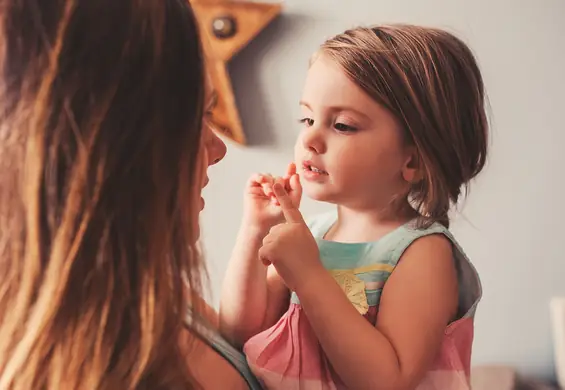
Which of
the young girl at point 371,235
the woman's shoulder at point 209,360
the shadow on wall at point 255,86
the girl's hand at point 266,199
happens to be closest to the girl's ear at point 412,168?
the young girl at point 371,235

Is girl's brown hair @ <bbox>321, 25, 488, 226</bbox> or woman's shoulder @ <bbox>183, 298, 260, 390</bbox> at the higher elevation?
Answer: girl's brown hair @ <bbox>321, 25, 488, 226</bbox>

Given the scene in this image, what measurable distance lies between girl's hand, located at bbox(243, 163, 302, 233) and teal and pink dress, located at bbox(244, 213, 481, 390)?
0.06 m

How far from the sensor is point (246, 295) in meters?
0.61

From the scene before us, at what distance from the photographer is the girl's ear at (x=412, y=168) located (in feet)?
1.98

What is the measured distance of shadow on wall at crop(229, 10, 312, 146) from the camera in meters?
0.93

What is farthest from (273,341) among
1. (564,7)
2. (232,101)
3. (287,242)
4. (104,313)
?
(564,7)

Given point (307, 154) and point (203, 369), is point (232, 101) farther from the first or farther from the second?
point (203, 369)

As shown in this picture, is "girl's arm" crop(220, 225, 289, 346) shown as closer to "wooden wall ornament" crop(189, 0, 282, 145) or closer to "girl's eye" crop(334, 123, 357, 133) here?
"girl's eye" crop(334, 123, 357, 133)

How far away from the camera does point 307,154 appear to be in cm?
59

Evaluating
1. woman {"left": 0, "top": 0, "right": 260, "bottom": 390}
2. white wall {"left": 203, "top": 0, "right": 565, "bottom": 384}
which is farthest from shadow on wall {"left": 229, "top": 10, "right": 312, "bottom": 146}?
woman {"left": 0, "top": 0, "right": 260, "bottom": 390}

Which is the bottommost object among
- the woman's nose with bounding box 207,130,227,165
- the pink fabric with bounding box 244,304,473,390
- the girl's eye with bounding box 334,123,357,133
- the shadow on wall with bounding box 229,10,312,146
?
the pink fabric with bounding box 244,304,473,390

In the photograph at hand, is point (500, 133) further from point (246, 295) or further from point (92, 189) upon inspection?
point (92, 189)

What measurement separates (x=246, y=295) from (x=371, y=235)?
0.14m

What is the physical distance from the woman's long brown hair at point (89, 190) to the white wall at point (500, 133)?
0.57 metres
